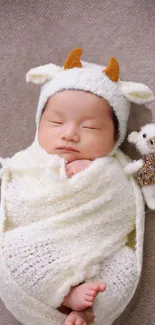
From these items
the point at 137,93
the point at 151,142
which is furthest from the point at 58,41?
the point at 151,142

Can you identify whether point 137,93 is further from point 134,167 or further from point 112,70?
point 134,167

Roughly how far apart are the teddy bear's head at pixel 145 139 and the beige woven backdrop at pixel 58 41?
0.09 meters

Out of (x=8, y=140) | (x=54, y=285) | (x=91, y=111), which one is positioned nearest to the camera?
(x=54, y=285)

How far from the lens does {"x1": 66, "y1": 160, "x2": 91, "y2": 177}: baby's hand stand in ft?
4.03

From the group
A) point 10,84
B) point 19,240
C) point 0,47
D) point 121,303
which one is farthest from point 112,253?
point 0,47

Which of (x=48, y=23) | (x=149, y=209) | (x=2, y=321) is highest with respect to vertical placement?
(x=48, y=23)

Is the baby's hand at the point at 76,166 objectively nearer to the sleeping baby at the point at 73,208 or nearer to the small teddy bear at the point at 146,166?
the sleeping baby at the point at 73,208

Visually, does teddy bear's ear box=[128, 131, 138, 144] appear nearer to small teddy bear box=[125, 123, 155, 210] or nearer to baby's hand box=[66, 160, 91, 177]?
small teddy bear box=[125, 123, 155, 210]

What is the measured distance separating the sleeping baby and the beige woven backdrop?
15 cm

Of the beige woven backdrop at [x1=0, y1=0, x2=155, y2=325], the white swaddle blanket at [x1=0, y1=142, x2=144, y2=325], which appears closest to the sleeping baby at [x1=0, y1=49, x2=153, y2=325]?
the white swaddle blanket at [x1=0, y1=142, x2=144, y2=325]

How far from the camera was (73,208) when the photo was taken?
3.97 feet

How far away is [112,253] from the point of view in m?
1.21

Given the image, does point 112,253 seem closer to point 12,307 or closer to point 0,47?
point 12,307

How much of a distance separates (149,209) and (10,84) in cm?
58
